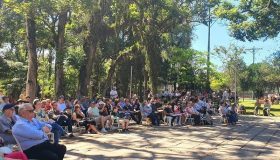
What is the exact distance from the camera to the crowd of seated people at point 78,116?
657 cm

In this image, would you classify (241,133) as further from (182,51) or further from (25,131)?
(182,51)

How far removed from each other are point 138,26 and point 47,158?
75.6 ft

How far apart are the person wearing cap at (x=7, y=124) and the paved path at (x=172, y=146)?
4.68 ft

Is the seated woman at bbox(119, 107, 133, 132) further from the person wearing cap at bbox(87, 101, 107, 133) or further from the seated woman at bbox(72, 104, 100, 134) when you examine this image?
the seated woman at bbox(72, 104, 100, 134)

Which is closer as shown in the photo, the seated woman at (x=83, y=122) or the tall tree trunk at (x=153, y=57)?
the seated woman at (x=83, y=122)

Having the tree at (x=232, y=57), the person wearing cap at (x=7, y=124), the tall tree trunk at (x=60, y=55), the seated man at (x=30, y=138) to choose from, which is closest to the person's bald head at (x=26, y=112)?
the seated man at (x=30, y=138)

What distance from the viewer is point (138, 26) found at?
94.9 ft

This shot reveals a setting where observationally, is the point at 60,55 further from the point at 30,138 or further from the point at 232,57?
the point at 232,57

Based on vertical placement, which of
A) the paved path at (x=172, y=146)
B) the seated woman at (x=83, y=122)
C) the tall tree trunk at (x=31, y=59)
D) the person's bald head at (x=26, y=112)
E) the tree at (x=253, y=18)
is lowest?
the paved path at (x=172, y=146)

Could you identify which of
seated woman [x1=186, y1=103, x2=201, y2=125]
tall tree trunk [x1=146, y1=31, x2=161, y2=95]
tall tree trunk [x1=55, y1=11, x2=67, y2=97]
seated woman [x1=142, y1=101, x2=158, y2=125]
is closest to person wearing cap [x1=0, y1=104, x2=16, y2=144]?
seated woman [x1=142, y1=101, x2=158, y2=125]

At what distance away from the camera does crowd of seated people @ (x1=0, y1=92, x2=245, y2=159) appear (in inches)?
259

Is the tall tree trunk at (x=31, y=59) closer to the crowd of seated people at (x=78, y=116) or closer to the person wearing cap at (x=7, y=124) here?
the crowd of seated people at (x=78, y=116)

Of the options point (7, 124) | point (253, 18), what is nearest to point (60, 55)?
point (253, 18)

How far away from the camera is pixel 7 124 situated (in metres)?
8.47
